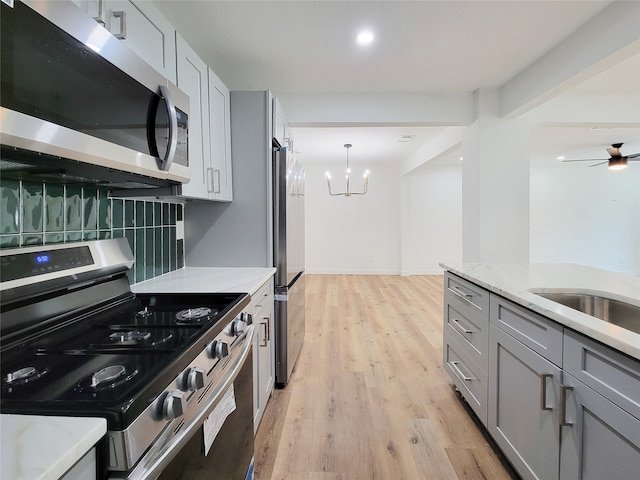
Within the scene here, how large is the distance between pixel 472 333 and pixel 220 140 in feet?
6.44

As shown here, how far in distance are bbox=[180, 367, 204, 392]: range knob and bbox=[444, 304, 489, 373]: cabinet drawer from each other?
151cm

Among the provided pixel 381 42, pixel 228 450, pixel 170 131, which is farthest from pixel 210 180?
pixel 381 42

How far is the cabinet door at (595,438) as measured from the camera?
2.96ft

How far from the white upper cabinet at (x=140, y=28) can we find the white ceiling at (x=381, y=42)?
520 mm

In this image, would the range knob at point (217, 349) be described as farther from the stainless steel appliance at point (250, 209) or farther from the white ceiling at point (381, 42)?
the white ceiling at point (381, 42)

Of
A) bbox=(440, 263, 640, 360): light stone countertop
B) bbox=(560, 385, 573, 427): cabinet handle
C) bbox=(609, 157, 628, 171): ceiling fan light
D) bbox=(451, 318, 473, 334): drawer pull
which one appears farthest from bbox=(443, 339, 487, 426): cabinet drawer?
bbox=(609, 157, 628, 171): ceiling fan light

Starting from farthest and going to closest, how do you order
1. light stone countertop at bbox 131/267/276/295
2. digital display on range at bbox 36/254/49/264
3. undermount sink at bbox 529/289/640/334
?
1. light stone countertop at bbox 131/267/276/295
2. undermount sink at bbox 529/289/640/334
3. digital display on range at bbox 36/254/49/264

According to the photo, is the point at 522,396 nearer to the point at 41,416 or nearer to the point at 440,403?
the point at 440,403

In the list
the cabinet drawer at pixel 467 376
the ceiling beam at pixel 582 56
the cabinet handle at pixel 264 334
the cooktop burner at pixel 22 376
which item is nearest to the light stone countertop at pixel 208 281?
the cabinet handle at pixel 264 334

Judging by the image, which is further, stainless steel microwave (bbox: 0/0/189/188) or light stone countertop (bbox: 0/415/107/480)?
stainless steel microwave (bbox: 0/0/189/188)

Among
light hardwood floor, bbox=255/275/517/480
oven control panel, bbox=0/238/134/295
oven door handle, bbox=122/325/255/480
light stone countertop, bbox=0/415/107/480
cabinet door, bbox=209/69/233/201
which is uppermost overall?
cabinet door, bbox=209/69/233/201

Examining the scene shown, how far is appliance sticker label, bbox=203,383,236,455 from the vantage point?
948 mm

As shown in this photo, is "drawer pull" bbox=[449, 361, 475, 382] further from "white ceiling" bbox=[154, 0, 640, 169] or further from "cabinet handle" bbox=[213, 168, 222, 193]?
"white ceiling" bbox=[154, 0, 640, 169]

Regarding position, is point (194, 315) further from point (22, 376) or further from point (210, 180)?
point (210, 180)
